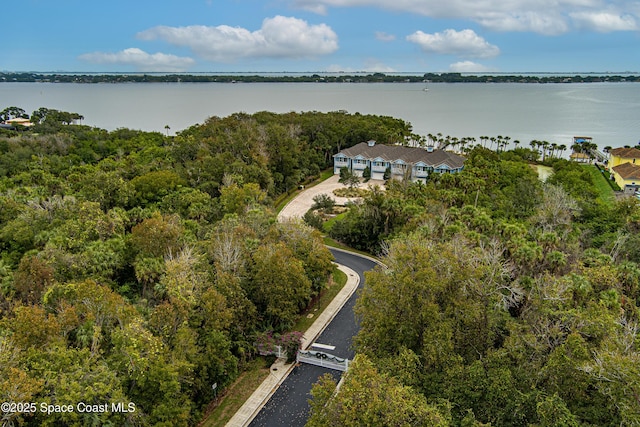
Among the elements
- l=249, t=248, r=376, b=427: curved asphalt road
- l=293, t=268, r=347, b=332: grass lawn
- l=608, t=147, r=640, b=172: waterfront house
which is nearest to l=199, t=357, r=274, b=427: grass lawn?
l=249, t=248, r=376, b=427: curved asphalt road

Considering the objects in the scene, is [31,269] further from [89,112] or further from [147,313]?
[89,112]

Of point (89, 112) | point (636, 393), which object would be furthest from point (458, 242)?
point (89, 112)

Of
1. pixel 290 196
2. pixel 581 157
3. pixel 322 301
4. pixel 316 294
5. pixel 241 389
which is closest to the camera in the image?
pixel 241 389

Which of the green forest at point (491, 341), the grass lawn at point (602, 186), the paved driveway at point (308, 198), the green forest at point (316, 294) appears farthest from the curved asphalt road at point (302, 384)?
the grass lawn at point (602, 186)

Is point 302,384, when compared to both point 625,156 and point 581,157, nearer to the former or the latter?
point 625,156

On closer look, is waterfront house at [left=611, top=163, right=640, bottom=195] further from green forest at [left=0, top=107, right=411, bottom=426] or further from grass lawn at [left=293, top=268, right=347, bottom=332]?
green forest at [left=0, top=107, right=411, bottom=426]

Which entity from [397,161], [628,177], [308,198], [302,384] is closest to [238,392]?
[302,384]
